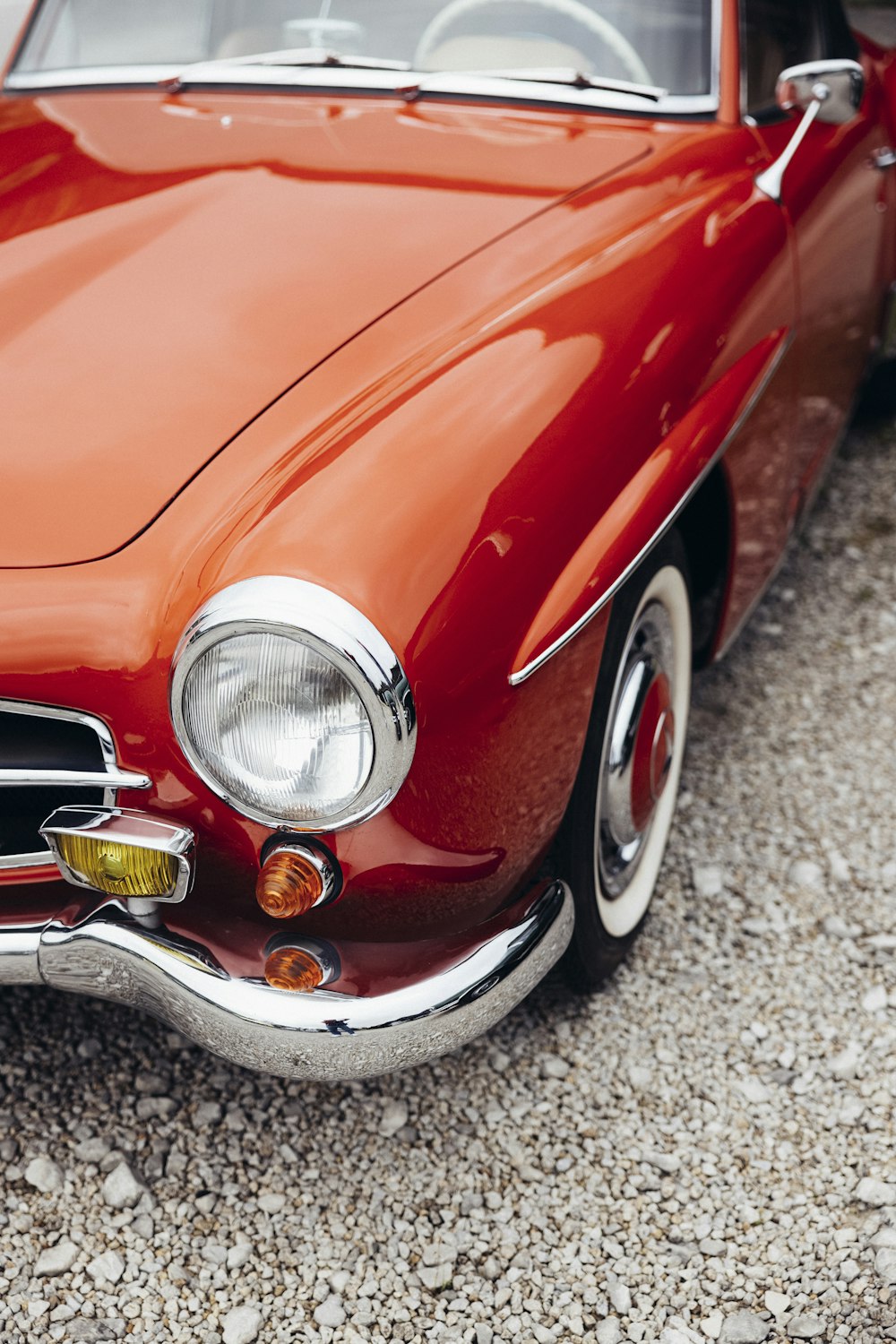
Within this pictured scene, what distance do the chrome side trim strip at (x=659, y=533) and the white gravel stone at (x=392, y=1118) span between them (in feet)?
2.67

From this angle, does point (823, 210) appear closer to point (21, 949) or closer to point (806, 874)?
point (806, 874)

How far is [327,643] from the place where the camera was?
1.26 metres

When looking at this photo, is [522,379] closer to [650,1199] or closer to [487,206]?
[487,206]

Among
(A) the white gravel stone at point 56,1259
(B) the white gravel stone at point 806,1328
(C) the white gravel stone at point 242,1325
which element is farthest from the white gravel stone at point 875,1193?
(A) the white gravel stone at point 56,1259

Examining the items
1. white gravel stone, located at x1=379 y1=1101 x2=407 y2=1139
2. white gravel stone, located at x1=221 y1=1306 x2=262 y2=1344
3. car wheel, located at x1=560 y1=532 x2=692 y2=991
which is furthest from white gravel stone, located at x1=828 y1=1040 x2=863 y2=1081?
white gravel stone, located at x1=221 y1=1306 x2=262 y2=1344

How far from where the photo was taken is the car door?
242 cm

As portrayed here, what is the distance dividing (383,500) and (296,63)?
1.48 m

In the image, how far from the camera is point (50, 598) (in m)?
1.39

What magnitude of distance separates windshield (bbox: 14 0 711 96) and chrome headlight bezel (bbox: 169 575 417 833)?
155 cm

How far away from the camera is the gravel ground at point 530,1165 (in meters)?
1.65

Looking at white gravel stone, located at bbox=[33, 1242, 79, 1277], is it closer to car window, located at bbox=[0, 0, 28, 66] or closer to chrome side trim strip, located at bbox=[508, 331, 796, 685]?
chrome side trim strip, located at bbox=[508, 331, 796, 685]

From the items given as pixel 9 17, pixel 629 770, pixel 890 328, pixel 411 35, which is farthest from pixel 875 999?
pixel 9 17

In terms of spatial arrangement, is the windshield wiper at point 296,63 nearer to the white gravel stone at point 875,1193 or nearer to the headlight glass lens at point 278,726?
the headlight glass lens at point 278,726

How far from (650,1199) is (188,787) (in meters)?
0.96
